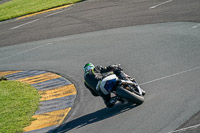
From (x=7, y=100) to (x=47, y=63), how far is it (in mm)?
3943

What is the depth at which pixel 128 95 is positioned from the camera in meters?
10.1

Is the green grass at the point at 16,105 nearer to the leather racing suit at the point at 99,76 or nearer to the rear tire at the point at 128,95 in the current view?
the leather racing suit at the point at 99,76

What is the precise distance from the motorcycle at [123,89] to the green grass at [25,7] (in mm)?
17243

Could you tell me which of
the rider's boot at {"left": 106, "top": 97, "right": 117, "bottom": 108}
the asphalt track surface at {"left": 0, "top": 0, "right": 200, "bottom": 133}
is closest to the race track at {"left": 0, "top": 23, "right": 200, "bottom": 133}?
the asphalt track surface at {"left": 0, "top": 0, "right": 200, "bottom": 133}

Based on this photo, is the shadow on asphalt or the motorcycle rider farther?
the motorcycle rider

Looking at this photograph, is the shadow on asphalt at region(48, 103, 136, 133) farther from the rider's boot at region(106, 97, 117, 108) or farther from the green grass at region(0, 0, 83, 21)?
the green grass at region(0, 0, 83, 21)

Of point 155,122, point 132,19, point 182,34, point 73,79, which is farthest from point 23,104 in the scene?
point 132,19

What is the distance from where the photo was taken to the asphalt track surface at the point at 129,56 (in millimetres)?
9922

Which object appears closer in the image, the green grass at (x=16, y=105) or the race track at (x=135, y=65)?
the race track at (x=135, y=65)

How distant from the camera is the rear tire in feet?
33.3

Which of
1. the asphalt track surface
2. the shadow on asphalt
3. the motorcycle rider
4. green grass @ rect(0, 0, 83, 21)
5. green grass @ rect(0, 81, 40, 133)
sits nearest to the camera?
the asphalt track surface

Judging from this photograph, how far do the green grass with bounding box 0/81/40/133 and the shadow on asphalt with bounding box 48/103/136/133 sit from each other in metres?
1.26

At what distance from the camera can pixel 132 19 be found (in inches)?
820

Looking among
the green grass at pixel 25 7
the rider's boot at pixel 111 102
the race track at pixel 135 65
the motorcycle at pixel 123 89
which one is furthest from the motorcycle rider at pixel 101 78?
the green grass at pixel 25 7
